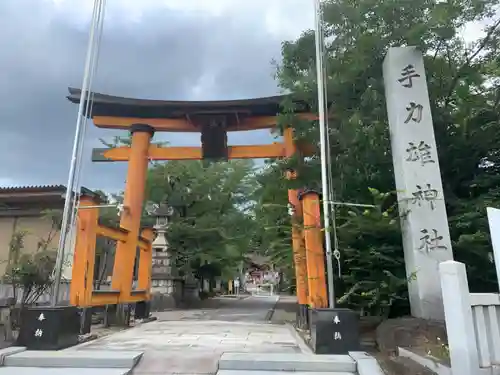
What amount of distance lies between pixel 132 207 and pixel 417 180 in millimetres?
6256

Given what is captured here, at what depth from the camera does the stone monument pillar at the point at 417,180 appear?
5383mm

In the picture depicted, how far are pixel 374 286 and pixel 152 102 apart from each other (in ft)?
22.1

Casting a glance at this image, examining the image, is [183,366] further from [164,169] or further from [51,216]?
[164,169]

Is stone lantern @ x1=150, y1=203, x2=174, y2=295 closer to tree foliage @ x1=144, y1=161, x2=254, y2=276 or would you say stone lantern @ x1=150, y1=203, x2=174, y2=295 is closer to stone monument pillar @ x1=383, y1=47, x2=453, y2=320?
tree foliage @ x1=144, y1=161, x2=254, y2=276

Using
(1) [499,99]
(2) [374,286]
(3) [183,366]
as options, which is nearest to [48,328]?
(3) [183,366]

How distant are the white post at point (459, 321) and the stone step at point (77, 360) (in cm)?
330

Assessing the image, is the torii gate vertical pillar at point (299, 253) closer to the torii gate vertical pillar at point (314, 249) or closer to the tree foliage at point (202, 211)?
the torii gate vertical pillar at point (314, 249)

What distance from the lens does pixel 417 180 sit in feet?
19.0

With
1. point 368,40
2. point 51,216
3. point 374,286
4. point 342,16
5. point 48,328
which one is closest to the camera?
point 48,328

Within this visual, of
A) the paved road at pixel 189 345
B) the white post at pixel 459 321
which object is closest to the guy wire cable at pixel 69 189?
the paved road at pixel 189 345

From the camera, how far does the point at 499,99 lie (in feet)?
21.4

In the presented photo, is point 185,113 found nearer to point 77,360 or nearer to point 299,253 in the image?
point 299,253

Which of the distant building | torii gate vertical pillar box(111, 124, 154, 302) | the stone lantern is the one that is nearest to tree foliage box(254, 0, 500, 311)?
torii gate vertical pillar box(111, 124, 154, 302)

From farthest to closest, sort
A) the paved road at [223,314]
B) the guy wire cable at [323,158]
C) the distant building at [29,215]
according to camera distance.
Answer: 1. the distant building at [29,215]
2. the paved road at [223,314]
3. the guy wire cable at [323,158]
